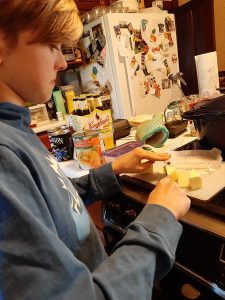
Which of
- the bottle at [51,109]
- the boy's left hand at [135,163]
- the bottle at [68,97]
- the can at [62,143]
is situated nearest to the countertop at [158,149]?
the can at [62,143]

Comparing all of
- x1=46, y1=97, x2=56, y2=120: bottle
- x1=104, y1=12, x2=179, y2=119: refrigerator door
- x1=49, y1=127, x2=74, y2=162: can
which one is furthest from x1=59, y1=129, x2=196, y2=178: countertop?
x1=46, y1=97, x2=56, y2=120: bottle

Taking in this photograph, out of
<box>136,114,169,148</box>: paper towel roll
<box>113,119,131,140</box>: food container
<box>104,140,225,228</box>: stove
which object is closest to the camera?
<box>104,140,225,228</box>: stove

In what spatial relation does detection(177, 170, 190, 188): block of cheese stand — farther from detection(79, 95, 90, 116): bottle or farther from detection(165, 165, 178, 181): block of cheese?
detection(79, 95, 90, 116): bottle

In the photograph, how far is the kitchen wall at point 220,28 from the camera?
8.87 ft

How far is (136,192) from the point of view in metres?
0.66

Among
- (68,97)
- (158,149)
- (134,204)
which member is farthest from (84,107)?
(68,97)

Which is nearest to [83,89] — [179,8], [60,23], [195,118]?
[179,8]

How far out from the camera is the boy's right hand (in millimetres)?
460

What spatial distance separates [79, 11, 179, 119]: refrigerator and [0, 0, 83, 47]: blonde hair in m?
1.56

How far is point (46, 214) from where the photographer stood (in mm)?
324

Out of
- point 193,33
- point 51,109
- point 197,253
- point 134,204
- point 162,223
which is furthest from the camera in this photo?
point 193,33

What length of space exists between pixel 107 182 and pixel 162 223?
299 mm

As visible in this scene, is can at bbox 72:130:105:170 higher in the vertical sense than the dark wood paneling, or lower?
lower

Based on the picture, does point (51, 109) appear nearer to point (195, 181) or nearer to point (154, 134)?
point (154, 134)
